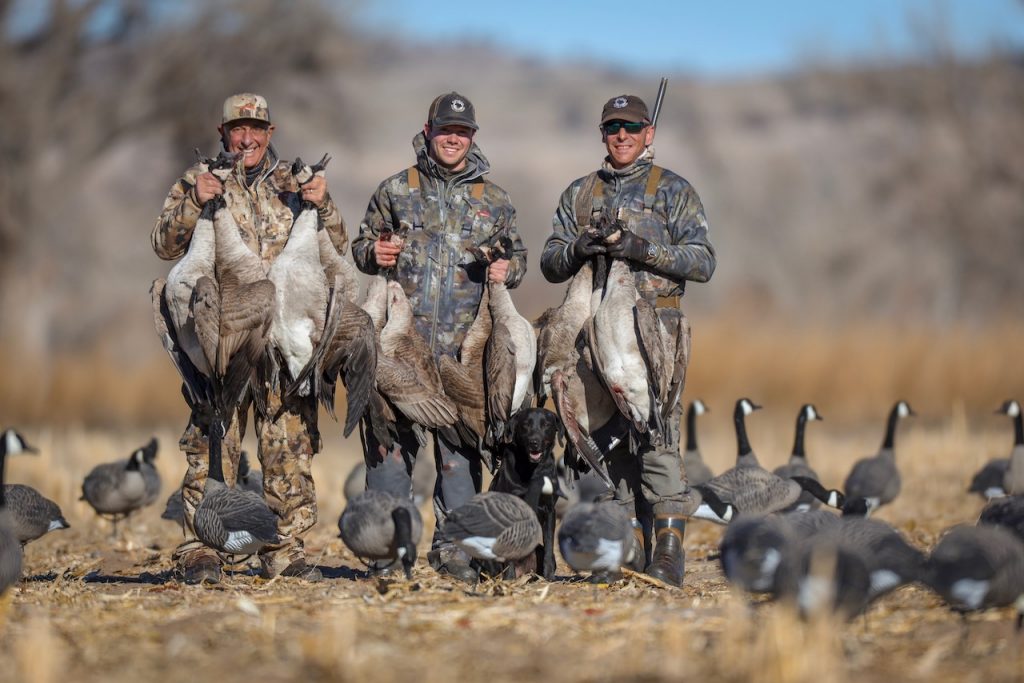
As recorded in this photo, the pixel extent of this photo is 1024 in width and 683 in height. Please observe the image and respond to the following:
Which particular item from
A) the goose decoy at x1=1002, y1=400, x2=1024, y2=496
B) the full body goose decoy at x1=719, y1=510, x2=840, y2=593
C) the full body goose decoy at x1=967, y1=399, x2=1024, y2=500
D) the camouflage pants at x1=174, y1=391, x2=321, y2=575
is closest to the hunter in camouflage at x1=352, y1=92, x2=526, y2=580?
the camouflage pants at x1=174, y1=391, x2=321, y2=575

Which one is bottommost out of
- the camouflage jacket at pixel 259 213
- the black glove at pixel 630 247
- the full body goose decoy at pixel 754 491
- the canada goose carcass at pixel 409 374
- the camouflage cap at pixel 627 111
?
the full body goose decoy at pixel 754 491

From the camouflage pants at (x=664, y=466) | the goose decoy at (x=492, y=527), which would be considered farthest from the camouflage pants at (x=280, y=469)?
the camouflage pants at (x=664, y=466)

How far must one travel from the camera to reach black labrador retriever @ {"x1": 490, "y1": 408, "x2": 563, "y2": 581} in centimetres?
820

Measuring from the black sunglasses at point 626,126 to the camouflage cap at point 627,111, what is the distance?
0.03 meters

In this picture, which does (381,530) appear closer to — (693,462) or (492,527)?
(492,527)

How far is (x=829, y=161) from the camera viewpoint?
56875 millimetres

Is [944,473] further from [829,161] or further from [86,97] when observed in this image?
[829,161]

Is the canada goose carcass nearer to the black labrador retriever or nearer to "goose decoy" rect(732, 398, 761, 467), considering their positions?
the black labrador retriever

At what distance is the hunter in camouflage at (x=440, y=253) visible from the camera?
8.73 meters

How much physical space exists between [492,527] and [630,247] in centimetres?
189

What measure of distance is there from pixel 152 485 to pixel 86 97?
1867 centimetres

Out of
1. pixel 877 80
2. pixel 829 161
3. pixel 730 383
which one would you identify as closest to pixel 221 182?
→ pixel 730 383

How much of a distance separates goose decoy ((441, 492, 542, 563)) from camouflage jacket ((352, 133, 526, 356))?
1252 millimetres

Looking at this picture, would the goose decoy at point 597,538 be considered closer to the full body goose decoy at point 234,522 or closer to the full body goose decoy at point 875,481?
the full body goose decoy at point 234,522
